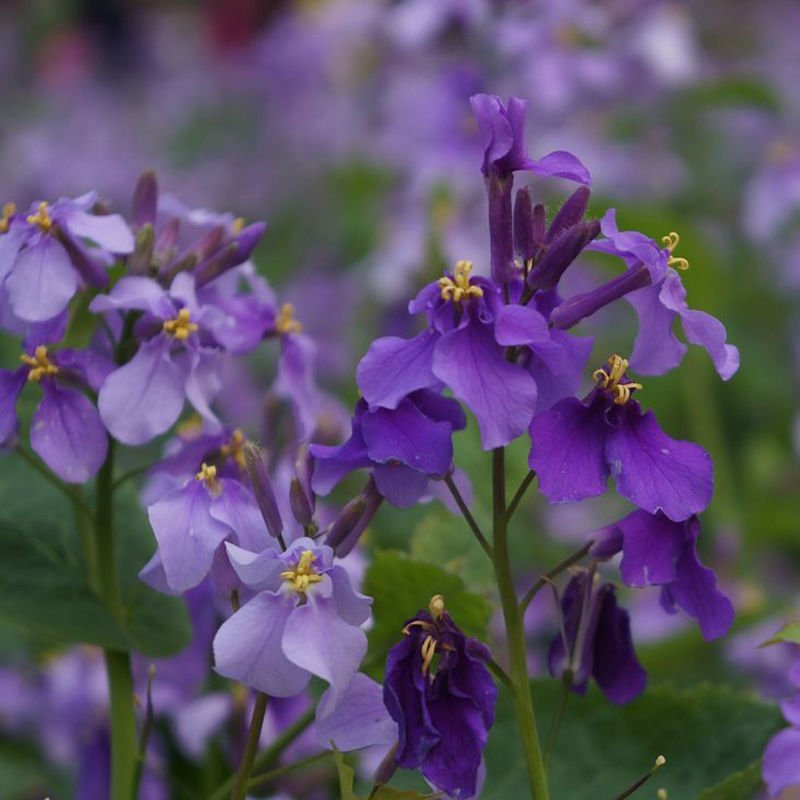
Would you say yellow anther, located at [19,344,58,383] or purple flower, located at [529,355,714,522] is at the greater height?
yellow anther, located at [19,344,58,383]

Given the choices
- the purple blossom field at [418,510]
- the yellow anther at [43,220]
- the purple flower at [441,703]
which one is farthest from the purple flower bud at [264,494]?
the yellow anther at [43,220]

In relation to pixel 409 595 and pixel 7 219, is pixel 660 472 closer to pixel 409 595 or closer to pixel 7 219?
pixel 409 595

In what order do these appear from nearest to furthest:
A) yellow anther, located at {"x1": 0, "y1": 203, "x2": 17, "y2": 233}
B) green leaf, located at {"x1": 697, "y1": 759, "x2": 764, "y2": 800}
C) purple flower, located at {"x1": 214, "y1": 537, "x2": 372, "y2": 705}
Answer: purple flower, located at {"x1": 214, "y1": 537, "x2": 372, "y2": 705} < green leaf, located at {"x1": 697, "y1": 759, "x2": 764, "y2": 800} < yellow anther, located at {"x1": 0, "y1": 203, "x2": 17, "y2": 233}

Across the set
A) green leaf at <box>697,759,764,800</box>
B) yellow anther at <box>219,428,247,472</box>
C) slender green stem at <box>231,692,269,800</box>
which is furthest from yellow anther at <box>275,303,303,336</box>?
green leaf at <box>697,759,764,800</box>

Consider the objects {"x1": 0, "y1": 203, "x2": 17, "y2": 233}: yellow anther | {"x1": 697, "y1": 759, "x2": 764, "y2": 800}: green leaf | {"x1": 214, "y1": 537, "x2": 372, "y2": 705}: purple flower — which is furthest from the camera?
{"x1": 0, "y1": 203, "x2": 17, "y2": 233}: yellow anther

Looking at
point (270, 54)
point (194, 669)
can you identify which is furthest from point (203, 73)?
point (194, 669)

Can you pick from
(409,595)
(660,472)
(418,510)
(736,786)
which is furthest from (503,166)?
(418,510)

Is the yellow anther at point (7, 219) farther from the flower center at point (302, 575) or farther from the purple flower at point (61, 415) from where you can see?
the flower center at point (302, 575)

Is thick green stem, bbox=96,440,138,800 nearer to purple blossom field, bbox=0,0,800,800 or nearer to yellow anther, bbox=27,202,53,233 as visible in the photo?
purple blossom field, bbox=0,0,800,800
